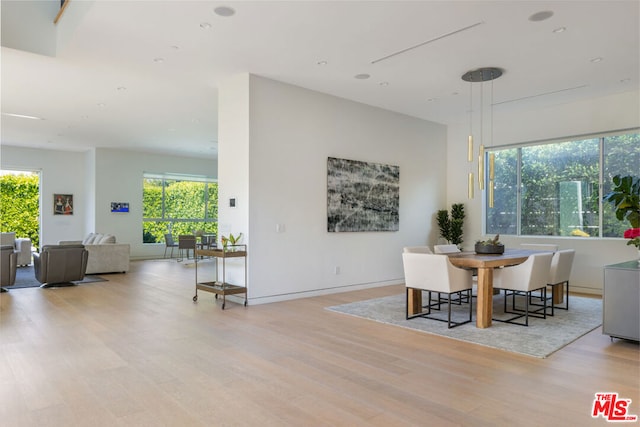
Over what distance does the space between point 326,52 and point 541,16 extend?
89.9 inches

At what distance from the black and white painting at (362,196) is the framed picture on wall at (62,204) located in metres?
9.57

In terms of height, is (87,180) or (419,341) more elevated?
(87,180)

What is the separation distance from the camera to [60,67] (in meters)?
5.66

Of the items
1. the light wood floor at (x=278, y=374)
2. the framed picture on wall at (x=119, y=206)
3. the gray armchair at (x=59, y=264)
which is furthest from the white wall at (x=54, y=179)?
the light wood floor at (x=278, y=374)

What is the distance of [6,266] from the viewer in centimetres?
680

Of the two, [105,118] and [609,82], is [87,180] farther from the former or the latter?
[609,82]

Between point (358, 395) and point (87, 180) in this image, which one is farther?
point (87, 180)

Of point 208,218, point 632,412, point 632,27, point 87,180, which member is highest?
point 632,27

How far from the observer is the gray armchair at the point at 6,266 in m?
6.74

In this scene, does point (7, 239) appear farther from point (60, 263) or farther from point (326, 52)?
point (326, 52)

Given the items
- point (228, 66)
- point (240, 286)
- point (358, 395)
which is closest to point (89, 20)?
point (228, 66)

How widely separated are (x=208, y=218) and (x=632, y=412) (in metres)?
13.0

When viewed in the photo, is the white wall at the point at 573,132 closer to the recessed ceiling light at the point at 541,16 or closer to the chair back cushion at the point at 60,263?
the recessed ceiling light at the point at 541,16

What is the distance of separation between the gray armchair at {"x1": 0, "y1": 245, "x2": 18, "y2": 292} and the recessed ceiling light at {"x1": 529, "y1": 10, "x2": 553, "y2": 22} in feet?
25.7
